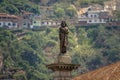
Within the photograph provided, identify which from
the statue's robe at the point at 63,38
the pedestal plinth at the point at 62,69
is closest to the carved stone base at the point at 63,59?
the pedestal plinth at the point at 62,69

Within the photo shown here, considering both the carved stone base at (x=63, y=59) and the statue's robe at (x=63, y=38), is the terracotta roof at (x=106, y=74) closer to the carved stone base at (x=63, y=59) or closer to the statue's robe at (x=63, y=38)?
the carved stone base at (x=63, y=59)

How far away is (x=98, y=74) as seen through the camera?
113 ft

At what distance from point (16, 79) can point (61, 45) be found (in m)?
161

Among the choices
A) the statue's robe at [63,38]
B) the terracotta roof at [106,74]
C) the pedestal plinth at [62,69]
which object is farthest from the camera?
the statue's robe at [63,38]

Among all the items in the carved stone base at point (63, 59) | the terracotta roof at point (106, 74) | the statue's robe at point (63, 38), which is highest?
the statue's robe at point (63, 38)

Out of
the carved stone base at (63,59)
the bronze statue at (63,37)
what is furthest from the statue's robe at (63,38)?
the carved stone base at (63,59)

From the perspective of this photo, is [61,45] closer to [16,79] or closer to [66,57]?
[66,57]

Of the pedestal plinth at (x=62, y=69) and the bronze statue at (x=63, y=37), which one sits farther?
the bronze statue at (x=63, y=37)

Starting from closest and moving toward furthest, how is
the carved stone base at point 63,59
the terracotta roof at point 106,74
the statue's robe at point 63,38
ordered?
1. the terracotta roof at point 106,74
2. the carved stone base at point 63,59
3. the statue's robe at point 63,38

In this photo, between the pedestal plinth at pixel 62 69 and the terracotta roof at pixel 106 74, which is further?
the pedestal plinth at pixel 62 69

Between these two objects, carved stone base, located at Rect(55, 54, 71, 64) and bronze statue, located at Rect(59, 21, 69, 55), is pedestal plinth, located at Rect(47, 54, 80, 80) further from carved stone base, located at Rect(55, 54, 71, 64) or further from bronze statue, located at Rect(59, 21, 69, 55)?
bronze statue, located at Rect(59, 21, 69, 55)

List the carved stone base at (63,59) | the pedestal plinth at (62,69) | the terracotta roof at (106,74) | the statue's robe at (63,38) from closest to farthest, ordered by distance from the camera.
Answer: the terracotta roof at (106,74)
the pedestal plinth at (62,69)
the carved stone base at (63,59)
the statue's robe at (63,38)

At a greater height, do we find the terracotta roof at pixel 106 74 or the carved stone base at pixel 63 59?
the carved stone base at pixel 63 59

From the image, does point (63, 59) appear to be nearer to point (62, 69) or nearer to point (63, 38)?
point (62, 69)
